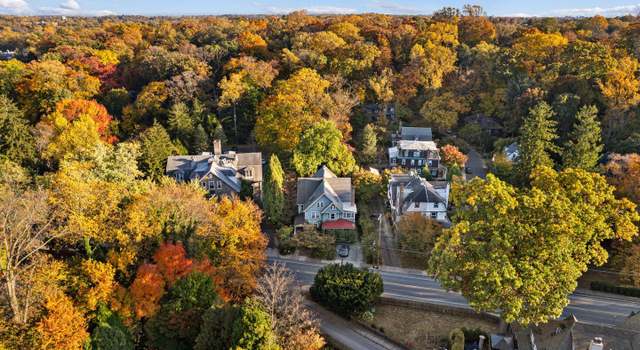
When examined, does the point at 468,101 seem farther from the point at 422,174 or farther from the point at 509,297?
the point at 509,297

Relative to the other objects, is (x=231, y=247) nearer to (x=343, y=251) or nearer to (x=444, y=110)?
(x=343, y=251)

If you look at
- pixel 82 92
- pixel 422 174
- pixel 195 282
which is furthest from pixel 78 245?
pixel 82 92

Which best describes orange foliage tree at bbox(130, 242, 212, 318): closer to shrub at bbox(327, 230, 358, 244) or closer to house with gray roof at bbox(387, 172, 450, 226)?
shrub at bbox(327, 230, 358, 244)

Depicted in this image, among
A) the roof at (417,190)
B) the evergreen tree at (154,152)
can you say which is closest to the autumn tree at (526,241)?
the roof at (417,190)

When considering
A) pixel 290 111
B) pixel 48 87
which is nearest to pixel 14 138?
pixel 48 87

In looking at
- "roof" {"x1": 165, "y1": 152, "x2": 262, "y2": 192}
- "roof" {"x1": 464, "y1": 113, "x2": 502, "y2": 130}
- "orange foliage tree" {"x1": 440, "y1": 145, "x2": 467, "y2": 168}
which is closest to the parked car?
"roof" {"x1": 165, "y1": 152, "x2": 262, "y2": 192}

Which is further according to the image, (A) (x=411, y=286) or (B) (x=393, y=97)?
(B) (x=393, y=97)
